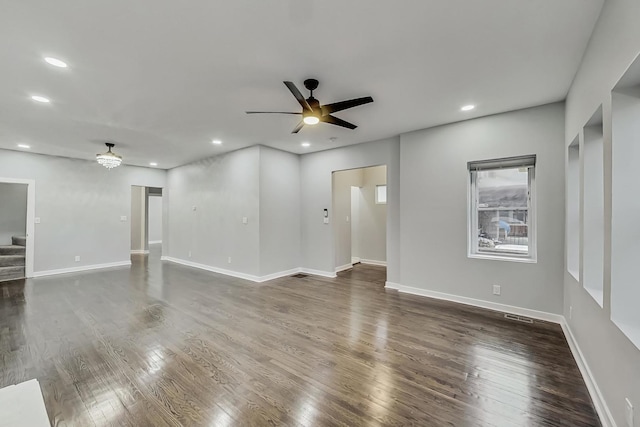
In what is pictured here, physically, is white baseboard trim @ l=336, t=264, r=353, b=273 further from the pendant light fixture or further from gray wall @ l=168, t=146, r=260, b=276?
the pendant light fixture

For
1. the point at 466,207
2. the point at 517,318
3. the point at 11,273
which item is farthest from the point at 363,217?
the point at 11,273

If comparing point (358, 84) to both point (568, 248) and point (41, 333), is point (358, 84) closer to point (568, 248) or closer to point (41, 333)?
point (568, 248)

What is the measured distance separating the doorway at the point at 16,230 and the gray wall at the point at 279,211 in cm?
522

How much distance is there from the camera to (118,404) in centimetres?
192

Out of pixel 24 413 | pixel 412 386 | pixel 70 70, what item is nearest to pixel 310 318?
pixel 412 386

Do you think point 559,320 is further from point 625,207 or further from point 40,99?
point 40,99

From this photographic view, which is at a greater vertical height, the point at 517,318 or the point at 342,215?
the point at 342,215

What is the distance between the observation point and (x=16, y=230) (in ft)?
23.5

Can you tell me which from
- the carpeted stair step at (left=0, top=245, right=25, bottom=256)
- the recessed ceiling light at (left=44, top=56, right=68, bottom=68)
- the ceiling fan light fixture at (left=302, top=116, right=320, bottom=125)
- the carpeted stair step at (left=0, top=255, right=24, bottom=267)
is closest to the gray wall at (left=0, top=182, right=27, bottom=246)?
the carpeted stair step at (left=0, top=245, right=25, bottom=256)

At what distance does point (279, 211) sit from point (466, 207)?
11.8ft

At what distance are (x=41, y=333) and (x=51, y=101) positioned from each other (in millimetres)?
2795

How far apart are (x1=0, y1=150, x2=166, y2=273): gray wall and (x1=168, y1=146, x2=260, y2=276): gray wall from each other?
3.75ft

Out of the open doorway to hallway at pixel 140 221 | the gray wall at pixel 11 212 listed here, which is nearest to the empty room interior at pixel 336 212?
the gray wall at pixel 11 212

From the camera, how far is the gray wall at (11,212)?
22.9 feet
